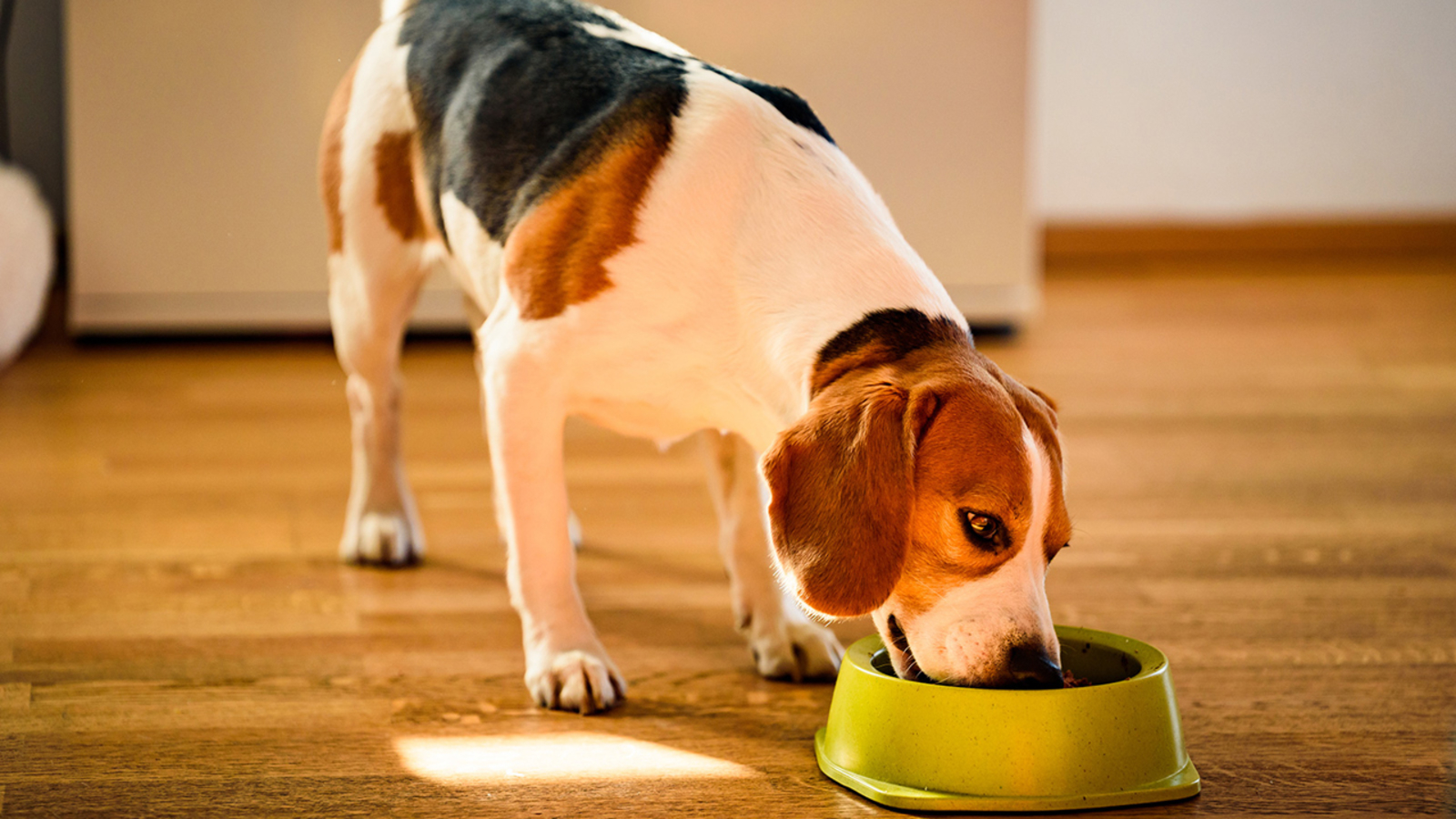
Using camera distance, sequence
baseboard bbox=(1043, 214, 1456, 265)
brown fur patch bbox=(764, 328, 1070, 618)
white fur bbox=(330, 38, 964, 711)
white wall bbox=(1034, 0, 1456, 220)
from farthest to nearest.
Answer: baseboard bbox=(1043, 214, 1456, 265) → white wall bbox=(1034, 0, 1456, 220) → white fur bbox=(330, 38, 964, 711) → brown fur patch bbox=(764, 328, 1070, 618)

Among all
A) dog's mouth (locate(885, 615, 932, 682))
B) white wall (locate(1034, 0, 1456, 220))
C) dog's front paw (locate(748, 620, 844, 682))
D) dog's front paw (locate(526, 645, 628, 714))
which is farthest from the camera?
white wall (locate(1034, 0, 1456, 220))

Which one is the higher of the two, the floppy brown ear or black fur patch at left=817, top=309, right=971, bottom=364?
black fur patch at left=817, top=309, right=971, bottom=364

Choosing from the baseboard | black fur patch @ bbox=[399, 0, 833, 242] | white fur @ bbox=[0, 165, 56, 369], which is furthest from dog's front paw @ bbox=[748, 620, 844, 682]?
the baseboard

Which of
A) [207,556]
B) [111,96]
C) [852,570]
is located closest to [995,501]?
[852,570]

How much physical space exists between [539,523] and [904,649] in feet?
1.78

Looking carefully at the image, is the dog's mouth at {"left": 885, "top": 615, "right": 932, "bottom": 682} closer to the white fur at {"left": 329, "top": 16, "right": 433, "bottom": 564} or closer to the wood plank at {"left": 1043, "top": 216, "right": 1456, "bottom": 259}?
the white fur at {"left": 329, "top": 16, "right": 433, "bottom": 564}

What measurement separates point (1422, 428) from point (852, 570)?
96.6 inches

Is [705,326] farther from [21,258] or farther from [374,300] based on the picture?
[21,258]

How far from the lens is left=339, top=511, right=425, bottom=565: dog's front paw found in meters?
2.50

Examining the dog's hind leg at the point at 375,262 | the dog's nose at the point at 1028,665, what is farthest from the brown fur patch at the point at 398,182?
the dog's nose at the point at 1028,665

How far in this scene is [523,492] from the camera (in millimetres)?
1927

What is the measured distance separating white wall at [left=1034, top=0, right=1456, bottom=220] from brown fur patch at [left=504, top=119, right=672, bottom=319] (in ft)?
12.8

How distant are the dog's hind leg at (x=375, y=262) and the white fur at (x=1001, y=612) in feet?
3.66

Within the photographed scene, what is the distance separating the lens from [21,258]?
13.1 ft
